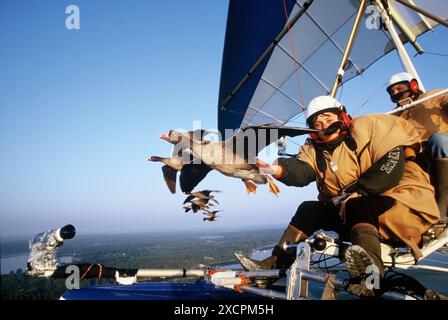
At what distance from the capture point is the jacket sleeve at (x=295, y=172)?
2998 mm

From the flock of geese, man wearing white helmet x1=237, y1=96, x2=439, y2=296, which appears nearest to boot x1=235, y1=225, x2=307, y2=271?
man wearing white helmet x1=237, y1=96, x2=439, y2=296

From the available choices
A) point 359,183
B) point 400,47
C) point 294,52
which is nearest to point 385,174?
point 359,183

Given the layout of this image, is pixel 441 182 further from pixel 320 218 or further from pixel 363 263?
pixel 363 263

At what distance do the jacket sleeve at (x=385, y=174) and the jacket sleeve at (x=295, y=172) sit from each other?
0.64m

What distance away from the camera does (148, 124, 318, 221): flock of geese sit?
230cm

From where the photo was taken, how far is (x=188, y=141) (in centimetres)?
226

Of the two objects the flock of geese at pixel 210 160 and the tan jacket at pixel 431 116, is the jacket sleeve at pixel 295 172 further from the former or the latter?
the tan jacket at pixel 431 116

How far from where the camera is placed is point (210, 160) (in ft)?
7.75

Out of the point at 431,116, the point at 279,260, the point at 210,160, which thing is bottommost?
the point at 279,260

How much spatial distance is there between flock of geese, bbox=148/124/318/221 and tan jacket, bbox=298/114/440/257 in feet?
2.16

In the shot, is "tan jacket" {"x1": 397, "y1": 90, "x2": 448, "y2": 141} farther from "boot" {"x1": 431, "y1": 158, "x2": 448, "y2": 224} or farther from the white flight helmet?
the white flight helmet

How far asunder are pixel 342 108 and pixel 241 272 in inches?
90.2

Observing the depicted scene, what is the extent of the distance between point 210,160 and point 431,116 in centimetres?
326

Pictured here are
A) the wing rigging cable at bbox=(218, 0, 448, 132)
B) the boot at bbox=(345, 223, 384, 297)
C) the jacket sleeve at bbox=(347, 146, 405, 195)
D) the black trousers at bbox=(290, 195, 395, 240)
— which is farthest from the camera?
the wing rigging cable at bbox=(218, 0, 448, 132)
